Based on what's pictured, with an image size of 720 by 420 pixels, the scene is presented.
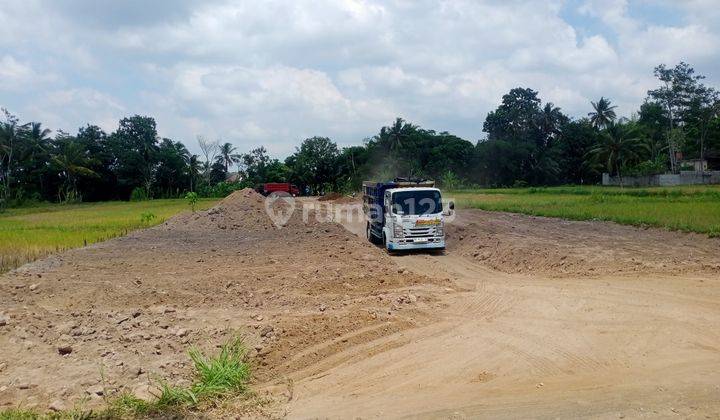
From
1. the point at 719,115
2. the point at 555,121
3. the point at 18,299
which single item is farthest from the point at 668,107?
the point at 18,299

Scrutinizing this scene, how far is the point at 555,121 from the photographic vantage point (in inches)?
3312

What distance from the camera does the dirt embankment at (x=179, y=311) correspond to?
7895 mm

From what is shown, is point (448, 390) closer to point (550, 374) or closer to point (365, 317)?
point (550, 374)

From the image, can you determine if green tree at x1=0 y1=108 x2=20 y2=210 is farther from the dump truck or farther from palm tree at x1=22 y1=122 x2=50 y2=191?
the dump truck

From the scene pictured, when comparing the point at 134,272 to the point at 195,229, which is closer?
the point at 134,272

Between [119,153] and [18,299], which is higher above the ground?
[119,153]

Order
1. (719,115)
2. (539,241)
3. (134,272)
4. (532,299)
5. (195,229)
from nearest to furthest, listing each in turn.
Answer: (532,299)
(134,272)
(539,241)
(195,229)
(719,115)

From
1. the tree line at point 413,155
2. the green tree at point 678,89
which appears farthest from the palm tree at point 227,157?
the green tree at point 678,89

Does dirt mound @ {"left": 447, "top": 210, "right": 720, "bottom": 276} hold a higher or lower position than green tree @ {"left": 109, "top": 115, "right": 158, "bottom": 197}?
lower

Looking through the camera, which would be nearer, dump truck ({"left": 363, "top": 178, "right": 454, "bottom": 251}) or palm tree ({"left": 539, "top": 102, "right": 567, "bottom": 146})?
dump truck ({"left": 363, "top": 178, "right": 454, "bottom": 251})

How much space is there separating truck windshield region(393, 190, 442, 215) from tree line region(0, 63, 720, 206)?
160 feet

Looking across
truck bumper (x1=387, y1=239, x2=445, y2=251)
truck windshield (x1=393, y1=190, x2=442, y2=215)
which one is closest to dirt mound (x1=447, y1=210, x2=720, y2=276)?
truck bumper (x1=387, y1=239, x2=445, y2=251)

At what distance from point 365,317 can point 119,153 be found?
74573 mm

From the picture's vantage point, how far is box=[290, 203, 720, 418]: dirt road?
6.36 m
